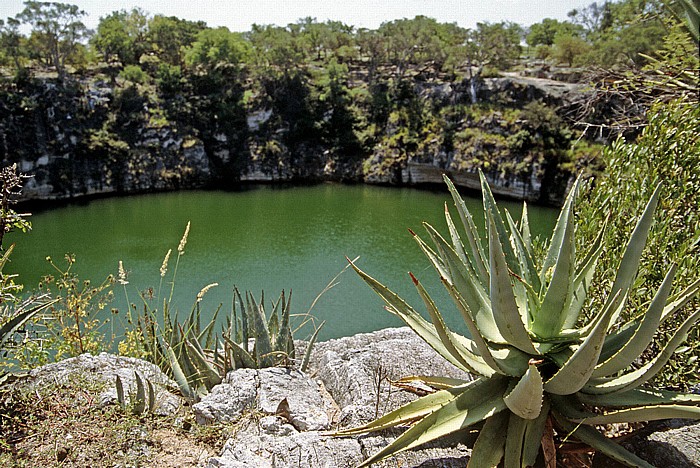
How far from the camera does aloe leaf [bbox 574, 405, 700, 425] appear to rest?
52.3 inches

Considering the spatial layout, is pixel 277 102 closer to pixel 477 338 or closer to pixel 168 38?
pixel 168 38

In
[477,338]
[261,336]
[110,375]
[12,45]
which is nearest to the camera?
[477,338]

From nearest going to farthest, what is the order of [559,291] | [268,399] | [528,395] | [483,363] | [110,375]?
[528,395] → [559,291] → [483,363] → [268,399] → [110,375]

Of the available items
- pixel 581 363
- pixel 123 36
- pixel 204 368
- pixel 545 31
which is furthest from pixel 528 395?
pixel 545 31

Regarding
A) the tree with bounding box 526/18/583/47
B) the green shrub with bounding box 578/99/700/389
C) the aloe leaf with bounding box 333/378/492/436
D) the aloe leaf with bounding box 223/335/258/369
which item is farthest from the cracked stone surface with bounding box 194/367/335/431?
the tree with bounding box 526/18/583/47

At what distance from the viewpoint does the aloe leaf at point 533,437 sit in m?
1.47

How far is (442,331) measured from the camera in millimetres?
1524

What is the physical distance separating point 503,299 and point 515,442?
445mm

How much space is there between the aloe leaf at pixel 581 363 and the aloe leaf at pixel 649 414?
12 centimetres

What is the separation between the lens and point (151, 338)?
3.27 m

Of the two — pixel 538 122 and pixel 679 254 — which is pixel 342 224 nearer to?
pixel 538 122

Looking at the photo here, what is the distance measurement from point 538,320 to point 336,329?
756 centimetres

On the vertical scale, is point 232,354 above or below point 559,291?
below

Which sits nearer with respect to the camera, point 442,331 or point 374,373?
point 442,331
